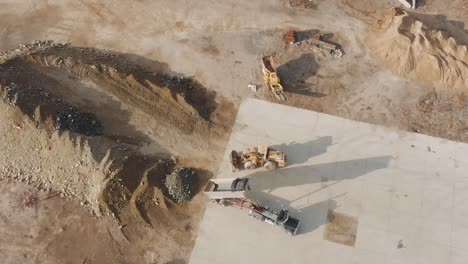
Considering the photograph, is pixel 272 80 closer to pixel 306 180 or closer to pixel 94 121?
pixel 306 180

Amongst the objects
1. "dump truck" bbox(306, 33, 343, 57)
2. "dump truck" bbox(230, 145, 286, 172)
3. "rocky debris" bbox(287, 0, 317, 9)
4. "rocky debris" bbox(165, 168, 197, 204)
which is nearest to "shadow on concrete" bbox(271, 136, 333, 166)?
"dump truck" bbox(230, 145, 286, 172)

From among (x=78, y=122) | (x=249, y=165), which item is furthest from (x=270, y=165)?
(x=78, y=122)

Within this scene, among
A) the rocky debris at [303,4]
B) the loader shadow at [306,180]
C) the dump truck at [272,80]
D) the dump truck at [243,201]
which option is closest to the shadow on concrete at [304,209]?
the loader shadow at [306,180]

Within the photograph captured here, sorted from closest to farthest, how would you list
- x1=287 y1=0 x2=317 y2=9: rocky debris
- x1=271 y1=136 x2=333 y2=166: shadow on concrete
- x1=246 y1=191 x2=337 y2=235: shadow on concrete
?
x1=246 y1=191 x2=337 y2=235: shadow on concrete
x1=271 y1=136 x2=333 y2=166: shadow on concrete
x1=287 y1=0 x2=317 y2=9: rocky debris

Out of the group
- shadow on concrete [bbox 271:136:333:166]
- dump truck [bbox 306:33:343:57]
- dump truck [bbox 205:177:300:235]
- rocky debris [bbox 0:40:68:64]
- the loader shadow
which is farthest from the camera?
rocky debris [bbox 0:40:68:64]

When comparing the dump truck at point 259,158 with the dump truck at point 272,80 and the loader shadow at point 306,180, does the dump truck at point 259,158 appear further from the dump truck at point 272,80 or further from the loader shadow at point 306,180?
the dump truck at point 272,80

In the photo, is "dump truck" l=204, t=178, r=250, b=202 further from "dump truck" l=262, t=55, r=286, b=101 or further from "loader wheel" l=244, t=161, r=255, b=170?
"dump truck" l=262, t=55, r=286, b=101

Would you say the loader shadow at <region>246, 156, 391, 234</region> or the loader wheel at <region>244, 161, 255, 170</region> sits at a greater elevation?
the loader wheel at <region>244, 161, 255, 170</region>
